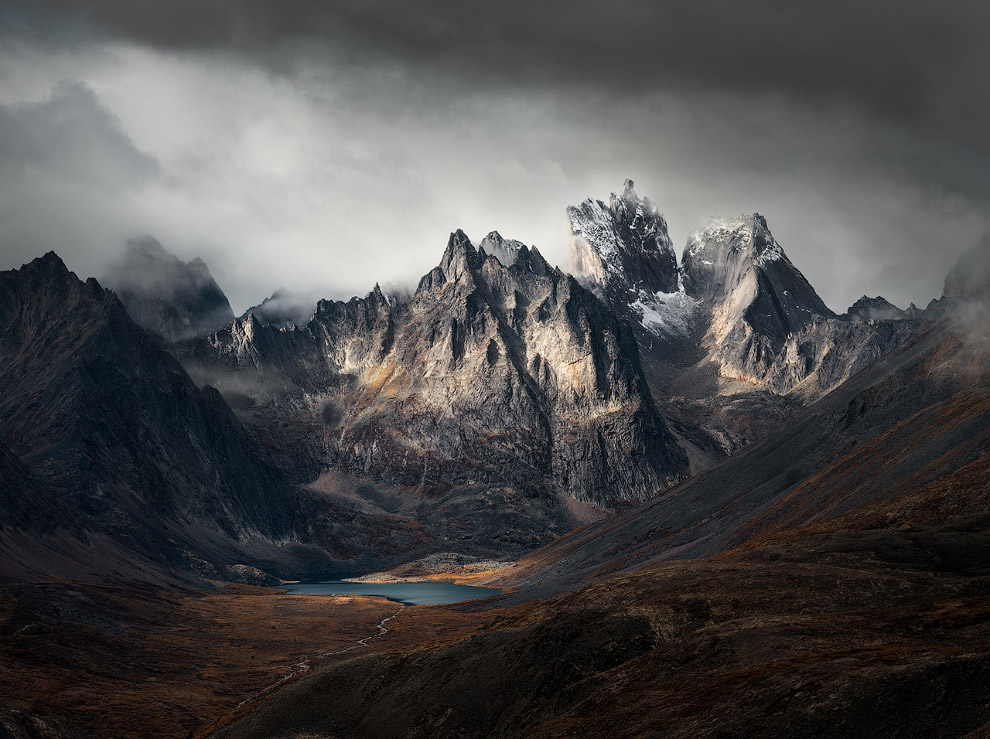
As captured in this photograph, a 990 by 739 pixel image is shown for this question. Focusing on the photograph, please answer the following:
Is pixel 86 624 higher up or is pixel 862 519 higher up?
pixel 86 624

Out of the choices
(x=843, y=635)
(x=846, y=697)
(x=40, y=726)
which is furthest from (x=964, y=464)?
(x=40, y=726)

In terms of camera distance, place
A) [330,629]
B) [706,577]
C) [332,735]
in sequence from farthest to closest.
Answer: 1. [330,629]
2. [706,577]
3. [332,735]

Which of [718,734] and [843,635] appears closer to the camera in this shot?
[718,734]

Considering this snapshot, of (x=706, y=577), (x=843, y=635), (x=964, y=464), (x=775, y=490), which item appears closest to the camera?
(x=843, y=635)

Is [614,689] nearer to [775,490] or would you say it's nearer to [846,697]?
[846,697]

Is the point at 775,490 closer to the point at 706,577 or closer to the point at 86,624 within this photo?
the point at 706,577

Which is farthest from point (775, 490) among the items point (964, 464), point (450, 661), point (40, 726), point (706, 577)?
point (40, 726)

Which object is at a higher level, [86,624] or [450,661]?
[86,624]

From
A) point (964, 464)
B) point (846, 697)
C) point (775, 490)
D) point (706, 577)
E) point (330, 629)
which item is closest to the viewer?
point (846, 697)

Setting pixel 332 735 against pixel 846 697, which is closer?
pixel 846 697
